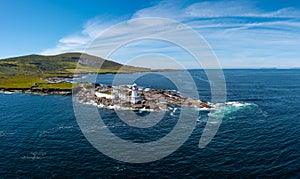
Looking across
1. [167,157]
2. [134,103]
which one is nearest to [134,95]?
[134,103]

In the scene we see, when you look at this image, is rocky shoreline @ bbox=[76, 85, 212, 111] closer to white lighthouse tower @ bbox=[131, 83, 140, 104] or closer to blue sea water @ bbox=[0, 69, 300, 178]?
white lighthouse tower @ bbox=[131, 83, 140, 104]

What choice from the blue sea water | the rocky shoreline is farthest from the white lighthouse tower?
the blue sea water

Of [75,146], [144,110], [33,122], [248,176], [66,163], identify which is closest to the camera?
[248,176]

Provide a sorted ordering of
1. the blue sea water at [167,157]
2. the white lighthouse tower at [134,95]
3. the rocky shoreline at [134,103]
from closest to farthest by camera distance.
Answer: the blue sea water at [167,157] < the rocky shoreline at [134,103] < the white lighthouse tower at [134,95]

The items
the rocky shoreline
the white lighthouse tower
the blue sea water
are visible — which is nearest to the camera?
the blue sea water

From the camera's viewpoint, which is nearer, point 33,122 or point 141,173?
point 141,173

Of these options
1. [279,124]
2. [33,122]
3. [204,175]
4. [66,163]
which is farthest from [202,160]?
[33,122]

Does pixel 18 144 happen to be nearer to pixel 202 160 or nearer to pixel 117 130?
pixel 117 130

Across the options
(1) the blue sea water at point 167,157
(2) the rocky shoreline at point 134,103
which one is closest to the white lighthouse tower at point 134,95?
(2) the rocky shoreline at point 134,103

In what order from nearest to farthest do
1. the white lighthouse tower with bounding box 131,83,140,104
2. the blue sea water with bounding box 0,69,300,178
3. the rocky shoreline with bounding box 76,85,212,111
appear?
the blue sea water with bounding box 0,69,300,178, the rocky shoreline with bounding box 76,85,212,111, the white lighthouse tower with bounding box 131,83,140,104

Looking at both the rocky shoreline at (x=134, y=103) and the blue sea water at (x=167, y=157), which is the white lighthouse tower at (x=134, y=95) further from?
the blue sea water at (x=167, y=157)

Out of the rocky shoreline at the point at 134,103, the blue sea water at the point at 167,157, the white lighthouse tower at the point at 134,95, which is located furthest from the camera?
the white lighthouse tower at the point at 134,95
